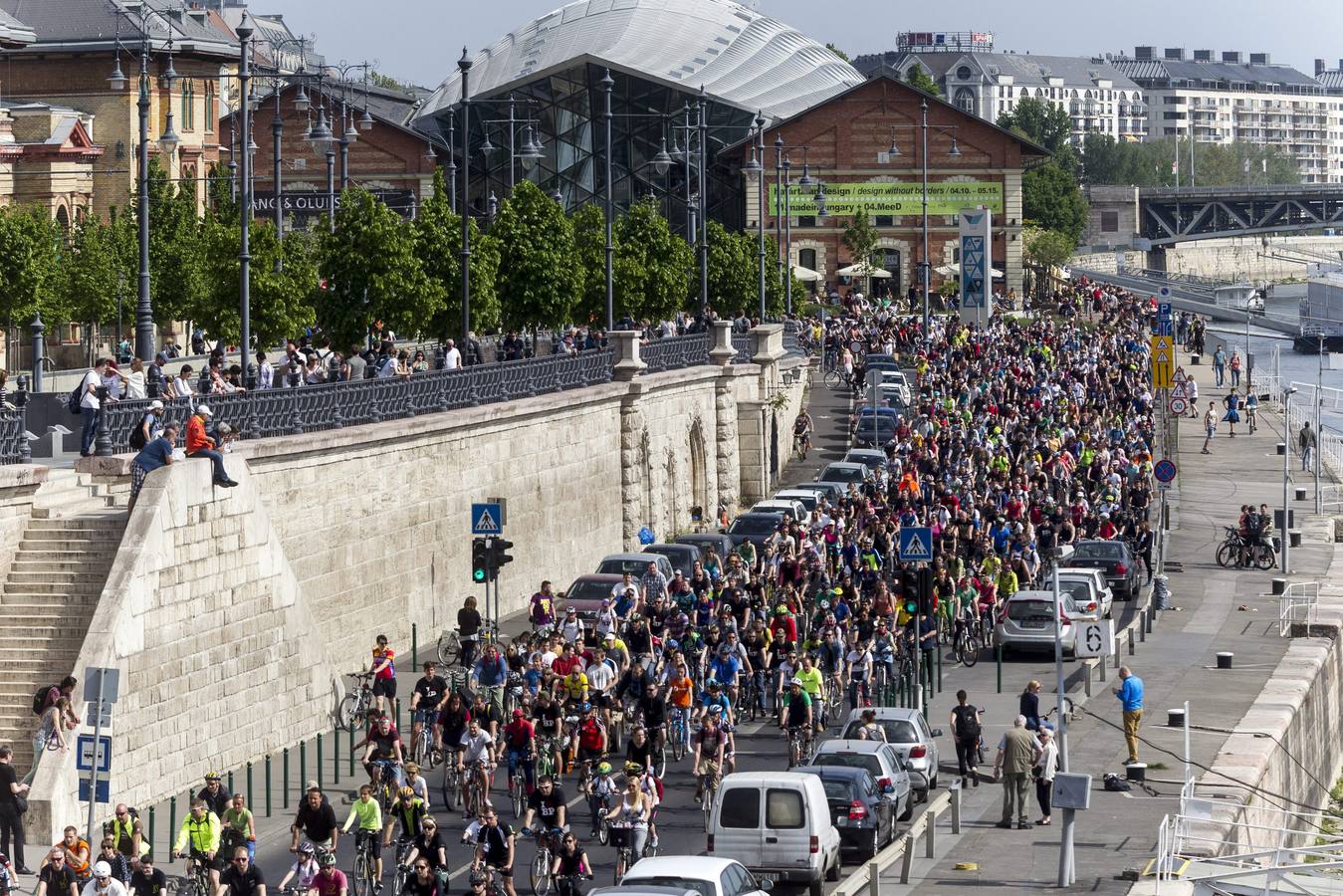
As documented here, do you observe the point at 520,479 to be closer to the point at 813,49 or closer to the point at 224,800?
the point at 224,800

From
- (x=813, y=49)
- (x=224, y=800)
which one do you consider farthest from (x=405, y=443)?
(x=813, y=49)

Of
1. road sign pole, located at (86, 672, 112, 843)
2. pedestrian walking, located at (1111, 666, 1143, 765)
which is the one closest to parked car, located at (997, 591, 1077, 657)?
pedestrian walking, located at (1111, 666, 1143, 765)

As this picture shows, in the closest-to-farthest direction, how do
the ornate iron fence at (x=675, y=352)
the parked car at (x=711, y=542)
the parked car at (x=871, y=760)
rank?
the parked car at (x=871, y=760)
the parked car at (x=711, y=542)
the ornate iron fence at (x=675, y=352)

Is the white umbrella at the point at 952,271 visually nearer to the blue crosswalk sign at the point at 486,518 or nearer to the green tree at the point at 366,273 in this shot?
the green tree at the point at 366,273

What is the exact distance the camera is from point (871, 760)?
84.1ft

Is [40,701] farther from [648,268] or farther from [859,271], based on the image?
[859,271]

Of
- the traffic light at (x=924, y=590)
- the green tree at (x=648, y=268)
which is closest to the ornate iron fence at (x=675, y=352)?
the green tree at (x=648, y=268)

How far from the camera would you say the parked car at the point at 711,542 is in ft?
142

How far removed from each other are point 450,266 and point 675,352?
7.76 meters

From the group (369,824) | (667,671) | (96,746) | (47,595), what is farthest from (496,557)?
(96,746)

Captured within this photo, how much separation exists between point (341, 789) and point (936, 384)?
131ft

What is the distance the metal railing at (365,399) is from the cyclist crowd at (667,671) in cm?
334

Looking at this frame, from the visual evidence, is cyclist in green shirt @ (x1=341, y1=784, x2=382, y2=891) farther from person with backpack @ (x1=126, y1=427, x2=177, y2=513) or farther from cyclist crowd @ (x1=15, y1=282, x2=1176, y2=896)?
person with backpack @ (x1=126, y1=427, x2=177, y2=513)

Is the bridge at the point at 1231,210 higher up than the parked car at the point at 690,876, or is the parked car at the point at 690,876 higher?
the bridge at the point at 1231,210
